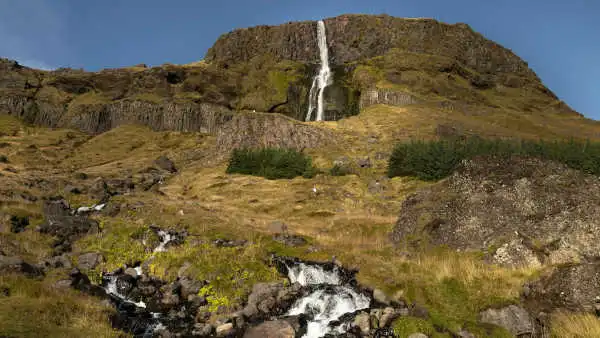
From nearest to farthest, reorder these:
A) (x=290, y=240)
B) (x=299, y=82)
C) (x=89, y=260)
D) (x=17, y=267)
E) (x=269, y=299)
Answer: (x=269, y=299) → (x=17, y=267) → (x=89, y=260) → (x=290, y=240) → (x=299, y=82)

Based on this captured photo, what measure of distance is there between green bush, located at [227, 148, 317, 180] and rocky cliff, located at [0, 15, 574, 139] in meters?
40.8

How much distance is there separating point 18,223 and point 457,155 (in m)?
39.1

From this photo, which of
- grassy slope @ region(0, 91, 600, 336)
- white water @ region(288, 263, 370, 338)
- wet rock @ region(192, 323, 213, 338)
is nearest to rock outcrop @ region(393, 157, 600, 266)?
grassy slope @ region(0, 91, 600, 336)

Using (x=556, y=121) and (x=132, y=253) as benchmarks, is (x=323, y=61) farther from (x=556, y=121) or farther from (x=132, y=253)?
(x=132, y=253)

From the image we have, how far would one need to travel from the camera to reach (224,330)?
15641 millimetres

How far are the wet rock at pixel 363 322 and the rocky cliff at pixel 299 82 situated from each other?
7739cm

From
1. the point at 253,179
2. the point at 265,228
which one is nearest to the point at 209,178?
the point at 253,179

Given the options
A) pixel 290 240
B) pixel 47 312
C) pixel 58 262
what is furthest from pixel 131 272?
pixel 290 240

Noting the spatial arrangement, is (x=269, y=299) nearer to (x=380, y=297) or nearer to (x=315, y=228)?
(x=380, y=297)

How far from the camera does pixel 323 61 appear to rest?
Answer: 13788cm

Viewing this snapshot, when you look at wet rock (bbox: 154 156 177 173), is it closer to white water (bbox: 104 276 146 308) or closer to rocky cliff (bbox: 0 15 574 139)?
rocky cliff (bbox: 0 15 574 139)

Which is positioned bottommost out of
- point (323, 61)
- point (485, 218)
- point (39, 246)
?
point (39, 246)

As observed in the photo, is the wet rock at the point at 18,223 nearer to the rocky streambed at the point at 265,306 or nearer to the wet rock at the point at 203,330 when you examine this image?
the rocky streambed at the point at 265,306

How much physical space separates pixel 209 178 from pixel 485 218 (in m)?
40.4
